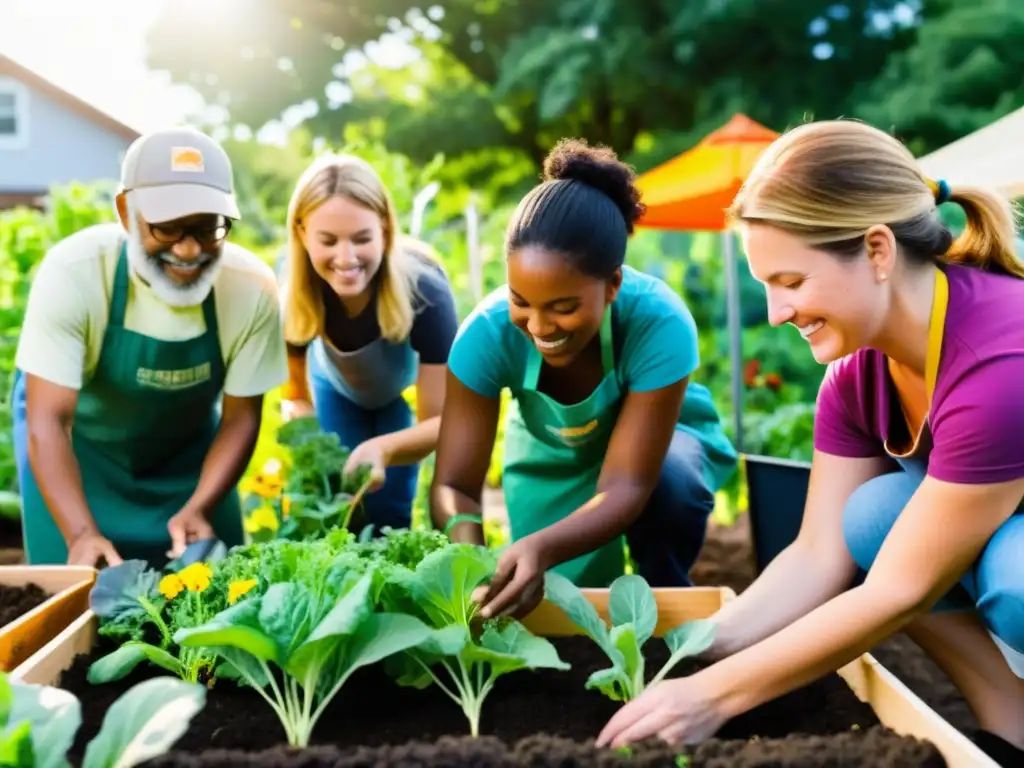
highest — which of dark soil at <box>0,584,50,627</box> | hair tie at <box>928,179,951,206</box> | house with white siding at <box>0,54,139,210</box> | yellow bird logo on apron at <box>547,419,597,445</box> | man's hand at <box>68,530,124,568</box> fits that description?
house with white siding at <box>0,54,139,210</box>

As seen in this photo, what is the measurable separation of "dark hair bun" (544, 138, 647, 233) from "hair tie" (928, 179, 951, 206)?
65 cm

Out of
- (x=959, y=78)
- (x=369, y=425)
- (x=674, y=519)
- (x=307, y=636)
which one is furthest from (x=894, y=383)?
(x=959, y=78)

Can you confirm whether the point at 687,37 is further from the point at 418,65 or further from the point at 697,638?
the point at 697,638

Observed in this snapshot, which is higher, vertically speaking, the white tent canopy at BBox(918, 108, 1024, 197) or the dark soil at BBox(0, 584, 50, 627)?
the white tent canopy at BBox(918, 108, 1024, 197)

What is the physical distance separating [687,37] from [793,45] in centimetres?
105

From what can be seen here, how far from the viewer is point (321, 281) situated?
9.95 feet

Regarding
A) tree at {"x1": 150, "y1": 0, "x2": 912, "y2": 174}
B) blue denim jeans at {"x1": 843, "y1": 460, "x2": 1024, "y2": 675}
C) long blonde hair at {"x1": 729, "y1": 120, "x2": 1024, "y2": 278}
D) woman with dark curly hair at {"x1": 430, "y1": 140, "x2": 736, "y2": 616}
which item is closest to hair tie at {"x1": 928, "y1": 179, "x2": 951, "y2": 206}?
long blonde hair at {"x1": 729, "y1": 120, "x2": 1024, "y2": 278}

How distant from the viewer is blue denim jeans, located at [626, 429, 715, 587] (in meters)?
2.71

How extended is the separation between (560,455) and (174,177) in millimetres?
1173

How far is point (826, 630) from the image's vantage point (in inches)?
62.6

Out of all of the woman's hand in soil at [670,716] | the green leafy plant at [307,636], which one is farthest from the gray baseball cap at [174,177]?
the woman's hand in soil at [670,716]

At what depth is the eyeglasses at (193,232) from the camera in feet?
8.20

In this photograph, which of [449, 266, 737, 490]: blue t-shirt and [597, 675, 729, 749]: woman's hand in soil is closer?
[597, 675, 729, 749]: woman's hand in soil

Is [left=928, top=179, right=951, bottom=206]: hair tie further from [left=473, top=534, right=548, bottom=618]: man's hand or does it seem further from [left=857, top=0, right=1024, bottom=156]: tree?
[left=857, top=0, right=1024, bottom=156]: tree
